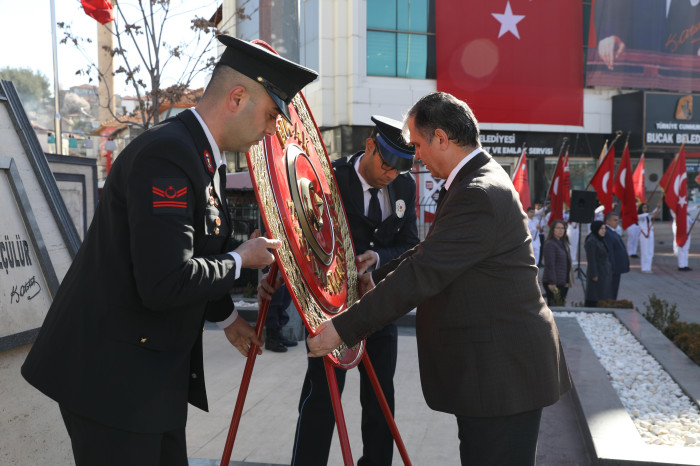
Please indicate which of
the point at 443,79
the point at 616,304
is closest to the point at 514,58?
the point at 443,79

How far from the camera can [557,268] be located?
10695 millimetres

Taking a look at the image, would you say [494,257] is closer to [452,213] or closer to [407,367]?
[452,213]

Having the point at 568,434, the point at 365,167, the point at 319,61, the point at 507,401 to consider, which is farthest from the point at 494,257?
the point at 319,61

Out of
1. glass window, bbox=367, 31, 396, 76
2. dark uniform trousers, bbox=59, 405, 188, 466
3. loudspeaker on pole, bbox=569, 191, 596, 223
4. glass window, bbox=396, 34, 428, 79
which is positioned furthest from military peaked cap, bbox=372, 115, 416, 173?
glass window, bbox=396, 34, 428, 79

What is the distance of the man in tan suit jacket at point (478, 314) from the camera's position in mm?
2322

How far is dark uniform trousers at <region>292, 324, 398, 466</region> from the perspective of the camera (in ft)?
10.5

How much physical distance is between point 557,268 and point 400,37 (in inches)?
616

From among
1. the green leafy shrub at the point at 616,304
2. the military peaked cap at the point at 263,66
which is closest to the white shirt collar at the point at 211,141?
the military peaked cap at the point at 263,66

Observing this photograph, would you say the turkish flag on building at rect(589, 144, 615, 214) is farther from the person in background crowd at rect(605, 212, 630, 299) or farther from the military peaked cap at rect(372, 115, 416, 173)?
the military peaked cap at rect(372, 115, 416, 173)

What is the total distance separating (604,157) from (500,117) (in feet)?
29.8

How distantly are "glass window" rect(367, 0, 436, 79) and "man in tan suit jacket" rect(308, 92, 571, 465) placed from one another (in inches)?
885

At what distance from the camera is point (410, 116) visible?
2602 mm

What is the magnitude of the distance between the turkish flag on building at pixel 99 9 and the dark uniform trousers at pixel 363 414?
290 inches

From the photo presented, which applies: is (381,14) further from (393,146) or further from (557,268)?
(393,146)
